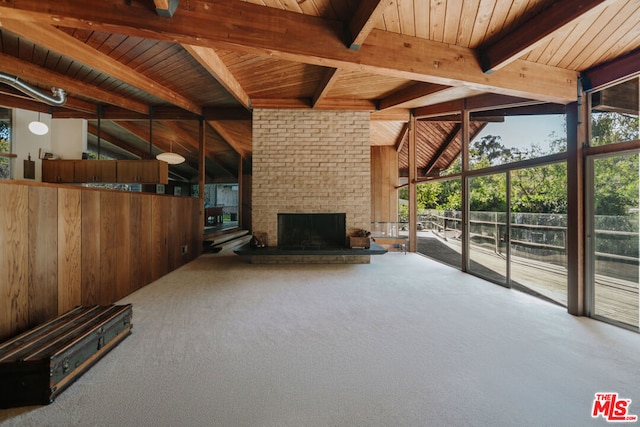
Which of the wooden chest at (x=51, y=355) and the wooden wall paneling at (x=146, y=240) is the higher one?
the wooden wall paneling at (x=146, y=240)

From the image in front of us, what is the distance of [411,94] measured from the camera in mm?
4664

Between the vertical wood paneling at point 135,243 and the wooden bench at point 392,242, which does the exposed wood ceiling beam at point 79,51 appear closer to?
the vertical wood paneling at point 135,243

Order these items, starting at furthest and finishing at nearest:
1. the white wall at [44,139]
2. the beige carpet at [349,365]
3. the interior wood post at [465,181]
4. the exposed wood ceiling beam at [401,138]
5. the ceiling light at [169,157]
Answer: the exposed wood ceiling beam at [401,138] < the ceiling light at [169,157] < the white wall at [44,139] < the interior wood post at [465,181] < the beige carpet at [349,365]

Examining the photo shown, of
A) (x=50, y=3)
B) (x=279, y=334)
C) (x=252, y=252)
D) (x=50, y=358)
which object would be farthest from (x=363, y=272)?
(x=50, y=3)

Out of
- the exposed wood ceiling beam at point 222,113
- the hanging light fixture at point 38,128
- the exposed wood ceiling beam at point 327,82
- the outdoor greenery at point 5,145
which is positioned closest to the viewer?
the exposed wood ceiling beam at point 327,82

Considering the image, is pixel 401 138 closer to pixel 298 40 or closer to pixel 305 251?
pixel 305 251

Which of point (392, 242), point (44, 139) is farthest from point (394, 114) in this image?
point (44, 139)

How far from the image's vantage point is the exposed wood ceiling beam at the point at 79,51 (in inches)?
107

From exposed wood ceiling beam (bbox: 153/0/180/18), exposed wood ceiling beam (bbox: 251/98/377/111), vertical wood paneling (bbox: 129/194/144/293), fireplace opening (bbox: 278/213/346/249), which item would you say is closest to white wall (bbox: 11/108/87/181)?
vertical wood paneling (bbox: 129/194/144/293)

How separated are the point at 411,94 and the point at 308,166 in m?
2.37

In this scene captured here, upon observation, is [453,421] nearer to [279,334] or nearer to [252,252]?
[279,334]

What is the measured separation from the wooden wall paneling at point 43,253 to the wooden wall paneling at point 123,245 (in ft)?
2.74

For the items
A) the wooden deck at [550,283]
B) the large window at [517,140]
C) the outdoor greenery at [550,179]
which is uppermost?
the large window at [517,140]

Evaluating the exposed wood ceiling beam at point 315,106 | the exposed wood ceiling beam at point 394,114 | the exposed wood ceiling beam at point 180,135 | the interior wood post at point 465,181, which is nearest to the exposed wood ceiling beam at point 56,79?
the exposed wood ceiling beam at point 180,135
